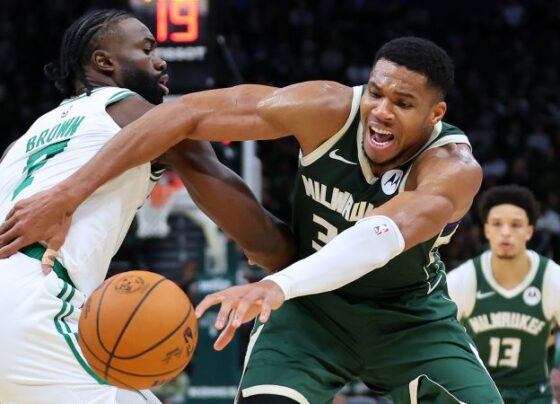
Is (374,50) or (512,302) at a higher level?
(512,302)

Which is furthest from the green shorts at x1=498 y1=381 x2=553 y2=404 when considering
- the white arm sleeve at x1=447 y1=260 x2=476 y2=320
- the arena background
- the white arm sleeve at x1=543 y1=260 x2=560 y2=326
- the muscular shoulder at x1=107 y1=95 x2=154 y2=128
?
the arena background

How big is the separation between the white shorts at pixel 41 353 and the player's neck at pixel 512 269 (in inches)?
138

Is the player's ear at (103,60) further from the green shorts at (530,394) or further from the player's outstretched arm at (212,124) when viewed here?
the green shorts at (530,394)

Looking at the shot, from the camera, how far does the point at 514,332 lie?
6398 millimetres

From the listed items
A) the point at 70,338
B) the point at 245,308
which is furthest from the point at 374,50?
the point at 245,308

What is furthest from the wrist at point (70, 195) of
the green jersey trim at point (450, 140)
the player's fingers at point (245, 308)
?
the green jersey trim at point (450, 140)

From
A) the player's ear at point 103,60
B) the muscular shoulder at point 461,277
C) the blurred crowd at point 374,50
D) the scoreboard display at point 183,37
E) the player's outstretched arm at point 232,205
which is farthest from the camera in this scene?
the blurred crowd at point 374,50

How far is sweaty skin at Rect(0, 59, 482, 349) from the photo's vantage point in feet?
12.3

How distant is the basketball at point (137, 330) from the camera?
334 centimetres

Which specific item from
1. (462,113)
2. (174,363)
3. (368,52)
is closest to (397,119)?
(174,363)

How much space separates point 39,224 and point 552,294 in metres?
3.64

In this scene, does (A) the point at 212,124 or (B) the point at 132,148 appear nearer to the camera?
(B) the point at 132,148

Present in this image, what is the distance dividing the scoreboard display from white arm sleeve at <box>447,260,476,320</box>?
3501 mm

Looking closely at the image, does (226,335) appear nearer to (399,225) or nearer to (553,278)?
(399,225)
